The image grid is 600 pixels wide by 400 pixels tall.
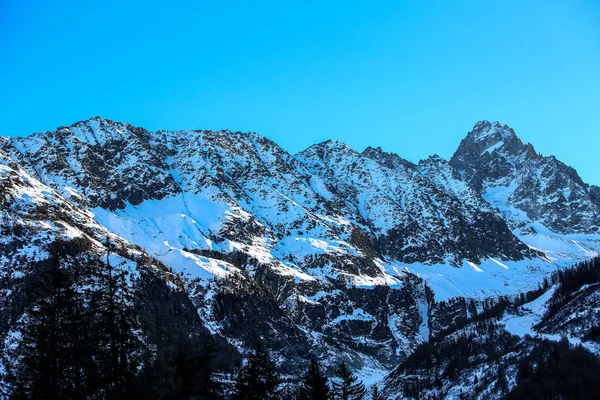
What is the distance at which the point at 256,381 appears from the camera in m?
55.5

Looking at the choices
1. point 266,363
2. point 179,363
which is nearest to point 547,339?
point 266,363

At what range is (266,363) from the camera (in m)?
58.7

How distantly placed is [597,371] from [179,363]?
141m

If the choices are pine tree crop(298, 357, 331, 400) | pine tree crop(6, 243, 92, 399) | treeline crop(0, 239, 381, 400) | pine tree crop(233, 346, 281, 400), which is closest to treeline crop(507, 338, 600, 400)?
pine tree crop(298, 357, 331, 400)

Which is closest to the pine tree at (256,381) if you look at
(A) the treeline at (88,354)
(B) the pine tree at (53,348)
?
(A) the treeline at (88,354)

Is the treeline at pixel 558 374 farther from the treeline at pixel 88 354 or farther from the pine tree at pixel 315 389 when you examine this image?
the treeline at pixel 88 354

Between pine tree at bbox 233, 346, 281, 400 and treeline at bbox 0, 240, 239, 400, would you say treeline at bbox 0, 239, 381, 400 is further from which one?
pine tree at bbox 233, 346, 281, 400

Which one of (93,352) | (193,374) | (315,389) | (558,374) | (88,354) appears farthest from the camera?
(558,374)

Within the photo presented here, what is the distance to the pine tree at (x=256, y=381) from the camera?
54.7 m

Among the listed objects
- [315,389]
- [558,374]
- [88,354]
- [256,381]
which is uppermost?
[558,374]

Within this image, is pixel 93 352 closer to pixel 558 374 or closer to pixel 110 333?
pixel 110 333

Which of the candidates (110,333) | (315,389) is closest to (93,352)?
(110,333)

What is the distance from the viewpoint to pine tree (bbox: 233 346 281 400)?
5469cm

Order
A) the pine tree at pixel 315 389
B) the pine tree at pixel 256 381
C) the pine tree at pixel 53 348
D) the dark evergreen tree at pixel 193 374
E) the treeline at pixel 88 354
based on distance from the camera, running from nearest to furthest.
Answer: the pine tree at pixel 53 348
the treeline at pixel 88 354
the dark evergreen tree at pixel 193 374
the pine tree at pixel 256 381
the pine tree at pixel 315 389
